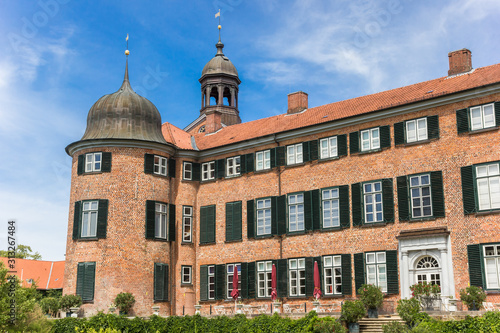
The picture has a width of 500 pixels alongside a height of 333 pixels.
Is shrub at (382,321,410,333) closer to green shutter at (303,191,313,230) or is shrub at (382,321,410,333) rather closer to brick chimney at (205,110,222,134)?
green shutter at (303,191,313,230)

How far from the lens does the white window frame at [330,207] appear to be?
95.6 ft

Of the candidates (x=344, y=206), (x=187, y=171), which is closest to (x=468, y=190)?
(x=344, y=206)

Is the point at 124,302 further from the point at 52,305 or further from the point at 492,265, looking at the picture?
the point at 492,265

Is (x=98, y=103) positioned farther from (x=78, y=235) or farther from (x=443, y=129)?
(x=443, y=129)

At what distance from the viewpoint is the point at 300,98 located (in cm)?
3575

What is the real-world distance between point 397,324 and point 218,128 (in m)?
22.6

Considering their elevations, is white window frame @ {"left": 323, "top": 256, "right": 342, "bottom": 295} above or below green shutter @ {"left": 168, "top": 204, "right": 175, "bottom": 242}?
below

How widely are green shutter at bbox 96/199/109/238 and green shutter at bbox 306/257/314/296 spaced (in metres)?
10.6

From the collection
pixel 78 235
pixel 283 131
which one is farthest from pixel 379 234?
pixel 78 235

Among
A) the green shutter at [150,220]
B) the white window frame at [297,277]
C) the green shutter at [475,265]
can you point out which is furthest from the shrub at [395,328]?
the green shutter at [150,220]

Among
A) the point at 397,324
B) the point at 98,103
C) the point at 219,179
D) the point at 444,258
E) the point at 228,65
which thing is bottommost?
the point at 397,324

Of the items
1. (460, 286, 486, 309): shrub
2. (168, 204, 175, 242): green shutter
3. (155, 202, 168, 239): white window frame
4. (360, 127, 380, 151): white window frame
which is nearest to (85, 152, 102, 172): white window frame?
(155, 202, 168, 239): white window frame

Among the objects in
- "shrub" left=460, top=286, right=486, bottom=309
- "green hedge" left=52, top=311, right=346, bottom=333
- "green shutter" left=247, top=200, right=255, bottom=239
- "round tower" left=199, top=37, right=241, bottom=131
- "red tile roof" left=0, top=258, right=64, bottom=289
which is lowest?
"green hedge" left=52, top=311, right=346, bottom=333

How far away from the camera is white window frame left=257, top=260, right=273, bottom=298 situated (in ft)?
101
